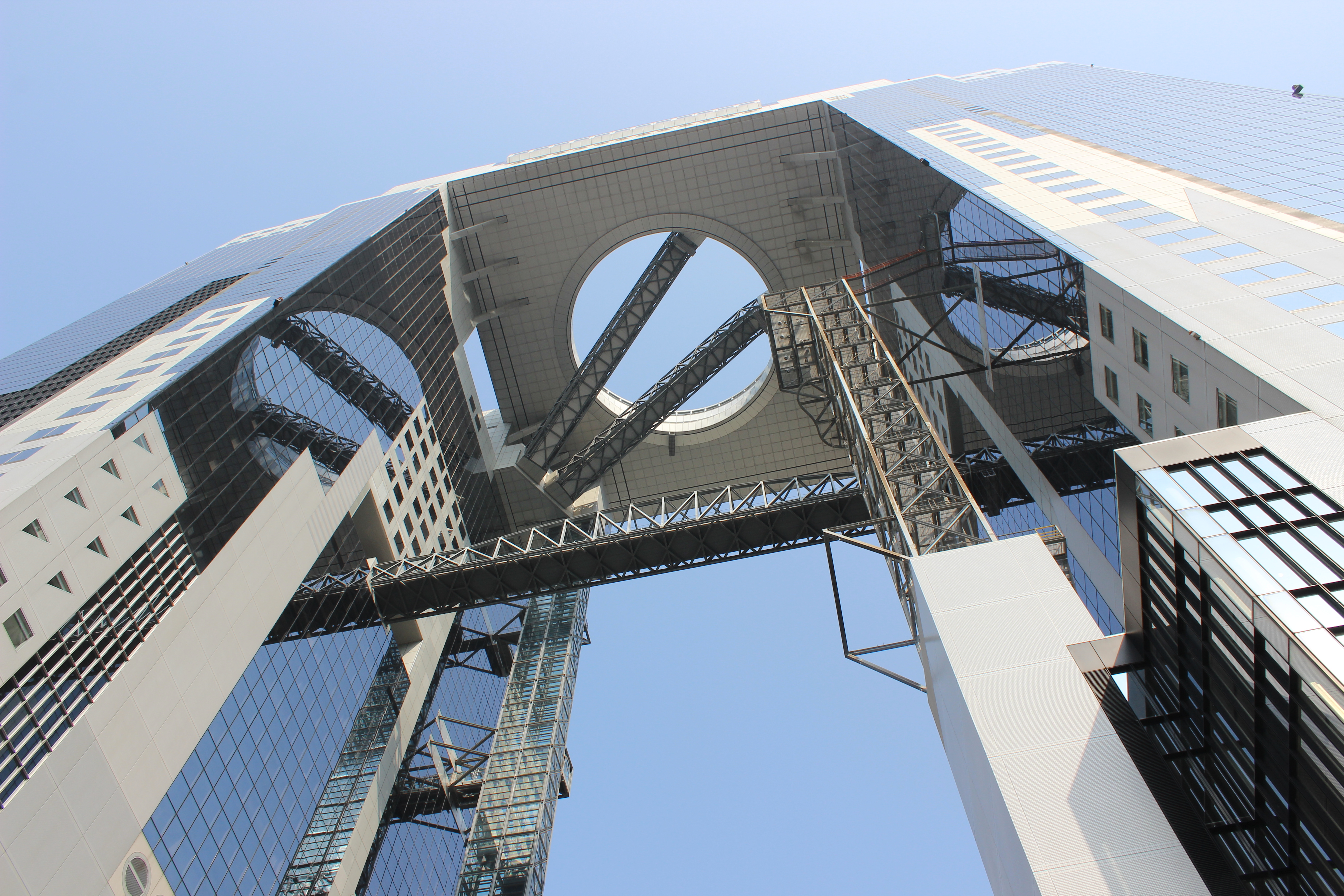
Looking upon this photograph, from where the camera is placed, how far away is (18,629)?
21344 millimetres

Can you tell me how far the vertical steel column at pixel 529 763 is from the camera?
41.5 m

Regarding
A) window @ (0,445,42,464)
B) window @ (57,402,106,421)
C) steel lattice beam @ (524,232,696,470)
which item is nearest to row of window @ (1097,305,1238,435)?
window @ (0,445,42,464)

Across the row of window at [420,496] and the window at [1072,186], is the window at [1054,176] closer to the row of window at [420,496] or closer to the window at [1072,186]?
the window at [1072,186]

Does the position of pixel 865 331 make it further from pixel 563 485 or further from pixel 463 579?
pixel 563 485

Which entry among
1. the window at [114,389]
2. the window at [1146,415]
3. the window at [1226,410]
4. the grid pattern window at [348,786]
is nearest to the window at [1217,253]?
the window at [1146,415]

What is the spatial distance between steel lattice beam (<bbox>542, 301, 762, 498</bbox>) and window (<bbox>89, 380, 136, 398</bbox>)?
32025mm

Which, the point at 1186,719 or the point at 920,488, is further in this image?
the point at 920,488

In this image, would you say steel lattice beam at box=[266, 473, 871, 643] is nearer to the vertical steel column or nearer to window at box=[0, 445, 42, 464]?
Result: the vertical steel column

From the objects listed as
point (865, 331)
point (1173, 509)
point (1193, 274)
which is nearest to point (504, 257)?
point (865, 331)

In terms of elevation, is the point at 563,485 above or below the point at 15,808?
below

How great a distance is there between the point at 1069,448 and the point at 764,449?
116ft

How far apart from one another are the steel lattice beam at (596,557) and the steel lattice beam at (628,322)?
756 inches

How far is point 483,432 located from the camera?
61.4m

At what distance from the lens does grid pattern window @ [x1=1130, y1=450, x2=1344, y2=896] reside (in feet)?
38.3
